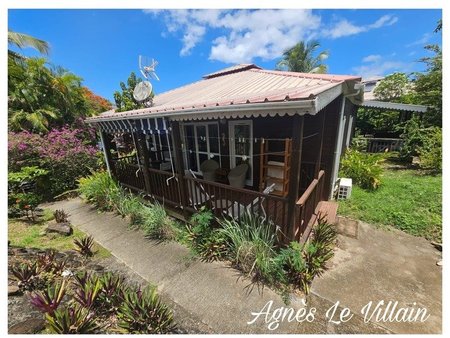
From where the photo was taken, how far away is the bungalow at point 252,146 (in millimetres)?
3322

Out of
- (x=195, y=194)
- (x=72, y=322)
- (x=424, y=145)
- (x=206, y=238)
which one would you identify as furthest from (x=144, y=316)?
(x=424, y=145)

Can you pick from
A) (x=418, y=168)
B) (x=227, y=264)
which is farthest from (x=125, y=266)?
(x=418, y=168)

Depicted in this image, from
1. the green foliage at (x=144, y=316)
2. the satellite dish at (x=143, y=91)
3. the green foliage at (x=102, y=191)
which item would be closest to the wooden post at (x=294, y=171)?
the green foliage at (x=144, y=316)

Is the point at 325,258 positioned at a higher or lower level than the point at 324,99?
lower

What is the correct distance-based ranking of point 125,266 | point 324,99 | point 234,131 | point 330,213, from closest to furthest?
point 324,99, point 125,266, point 330,213, point 234,131

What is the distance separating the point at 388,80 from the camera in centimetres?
1978

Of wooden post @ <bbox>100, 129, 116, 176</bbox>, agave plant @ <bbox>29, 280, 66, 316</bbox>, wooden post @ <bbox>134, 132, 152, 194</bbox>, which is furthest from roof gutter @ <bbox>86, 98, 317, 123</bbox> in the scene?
agave plant @ <bbox>29, 280, 66, 316</bbox>

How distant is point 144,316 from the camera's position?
8.99 ft

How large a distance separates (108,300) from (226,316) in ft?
6.20

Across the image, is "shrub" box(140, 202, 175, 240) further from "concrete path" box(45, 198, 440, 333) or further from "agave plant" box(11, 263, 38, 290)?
"agave plant" box(11, 263, 38, 290)

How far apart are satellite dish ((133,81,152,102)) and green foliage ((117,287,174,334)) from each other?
6.10m

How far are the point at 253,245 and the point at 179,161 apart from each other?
268cm

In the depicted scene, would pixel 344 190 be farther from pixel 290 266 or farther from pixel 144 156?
pixel 144 156

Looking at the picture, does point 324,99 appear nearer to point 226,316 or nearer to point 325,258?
point 325,258
